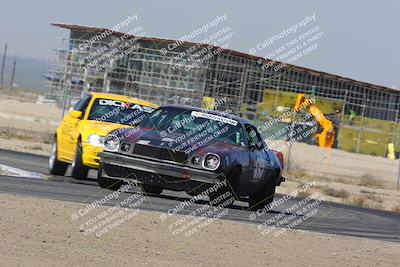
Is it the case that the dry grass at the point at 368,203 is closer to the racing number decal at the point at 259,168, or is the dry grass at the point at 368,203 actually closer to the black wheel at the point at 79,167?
the racing number decal at the point at 259,168

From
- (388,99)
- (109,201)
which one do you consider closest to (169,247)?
(109,201)

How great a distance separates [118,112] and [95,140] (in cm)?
130

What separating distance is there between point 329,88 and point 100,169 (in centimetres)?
5055

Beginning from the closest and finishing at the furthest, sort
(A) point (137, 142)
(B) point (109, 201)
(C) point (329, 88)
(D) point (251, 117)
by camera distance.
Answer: (B) point (109, 201) → (A) point (137, 142) → (D) point (251, 117) → (C) point (329, 88)

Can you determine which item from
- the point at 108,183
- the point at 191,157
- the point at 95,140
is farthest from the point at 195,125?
the point at 95,140

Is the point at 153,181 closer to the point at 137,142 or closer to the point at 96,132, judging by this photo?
the point at 137,142

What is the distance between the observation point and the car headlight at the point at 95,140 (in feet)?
50.8

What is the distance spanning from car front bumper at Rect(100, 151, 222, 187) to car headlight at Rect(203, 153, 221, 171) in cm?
8

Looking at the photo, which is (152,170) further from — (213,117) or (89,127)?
(89,127)

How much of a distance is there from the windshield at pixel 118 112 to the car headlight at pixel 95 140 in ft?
2.96

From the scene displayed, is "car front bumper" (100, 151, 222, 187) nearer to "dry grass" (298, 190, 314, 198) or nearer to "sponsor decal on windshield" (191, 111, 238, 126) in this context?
"sponsor decal on windshield" (191, 111, 238, 126)

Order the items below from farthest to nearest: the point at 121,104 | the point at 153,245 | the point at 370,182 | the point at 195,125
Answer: the point at 370,182, the point at 121,104, the point at 195,125, the point at 153,245

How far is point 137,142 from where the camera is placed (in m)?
13.8

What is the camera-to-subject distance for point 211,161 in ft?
44.4
